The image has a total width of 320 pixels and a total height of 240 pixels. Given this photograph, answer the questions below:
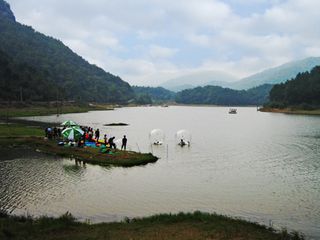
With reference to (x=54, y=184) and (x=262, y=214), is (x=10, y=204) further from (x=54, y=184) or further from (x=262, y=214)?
(x=262, y=214)

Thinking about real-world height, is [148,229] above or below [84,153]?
below

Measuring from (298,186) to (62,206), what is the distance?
24664 millimetres

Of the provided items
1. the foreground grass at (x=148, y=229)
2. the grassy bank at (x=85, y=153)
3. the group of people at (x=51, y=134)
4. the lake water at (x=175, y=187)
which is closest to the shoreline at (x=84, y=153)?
the grassy bank at (x=85, y=153)

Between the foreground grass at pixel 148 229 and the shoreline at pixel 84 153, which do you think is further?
the shoreline at pixel 84 153

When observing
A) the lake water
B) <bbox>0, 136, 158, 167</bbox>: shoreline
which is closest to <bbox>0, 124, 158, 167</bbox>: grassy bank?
<bbox>0, 136, 158, 167</bbox>: shoreline

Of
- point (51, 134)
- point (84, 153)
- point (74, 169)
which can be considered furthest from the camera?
point (51, 134)

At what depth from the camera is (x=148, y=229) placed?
24766 millimetres

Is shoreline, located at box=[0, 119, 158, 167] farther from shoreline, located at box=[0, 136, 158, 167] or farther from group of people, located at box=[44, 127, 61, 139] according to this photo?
group of people, located at box=[44, 127, 61, 139]

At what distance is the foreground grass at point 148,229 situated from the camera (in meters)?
23.1

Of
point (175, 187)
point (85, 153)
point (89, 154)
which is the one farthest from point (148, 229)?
point (85, 153)

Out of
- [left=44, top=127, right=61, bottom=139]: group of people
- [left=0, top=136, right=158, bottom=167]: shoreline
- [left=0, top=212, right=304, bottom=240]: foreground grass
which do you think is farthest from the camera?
[left=44, top=127, right=61, bottom=139]: group of people

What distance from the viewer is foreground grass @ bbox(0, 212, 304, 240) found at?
23109 millimetres

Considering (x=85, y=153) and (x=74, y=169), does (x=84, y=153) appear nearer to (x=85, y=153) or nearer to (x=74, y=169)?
(x=85, y=153)

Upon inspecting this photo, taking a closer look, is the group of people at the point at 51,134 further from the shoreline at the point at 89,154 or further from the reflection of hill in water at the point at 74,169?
the reflection of hill in water at the point at 74,169
